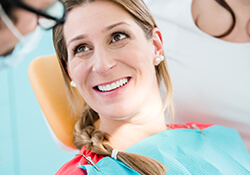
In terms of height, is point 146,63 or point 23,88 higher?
point 146,63

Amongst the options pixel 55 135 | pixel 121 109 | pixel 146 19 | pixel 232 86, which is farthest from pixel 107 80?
pixel 232 86

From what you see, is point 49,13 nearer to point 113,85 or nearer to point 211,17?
point 113,85

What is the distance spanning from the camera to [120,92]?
1.03 metres

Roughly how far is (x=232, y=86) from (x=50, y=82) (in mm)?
850

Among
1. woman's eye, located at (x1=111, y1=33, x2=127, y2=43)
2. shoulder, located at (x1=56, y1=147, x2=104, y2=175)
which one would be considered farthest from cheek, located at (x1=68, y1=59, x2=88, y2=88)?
shoulder, located at (x1=56, y1=147, x2=104, y2=175)

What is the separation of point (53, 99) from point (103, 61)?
0.36m

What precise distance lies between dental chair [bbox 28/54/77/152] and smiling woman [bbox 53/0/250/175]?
0.20 feet

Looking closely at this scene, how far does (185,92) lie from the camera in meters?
1.50

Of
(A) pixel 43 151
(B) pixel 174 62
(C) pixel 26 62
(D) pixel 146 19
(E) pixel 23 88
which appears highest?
(D) pixel 146 19

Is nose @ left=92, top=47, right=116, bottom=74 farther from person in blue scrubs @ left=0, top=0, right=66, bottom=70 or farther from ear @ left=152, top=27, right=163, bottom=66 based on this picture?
person in blue scrubs @ left=0, top=0, right=66, bottom=70

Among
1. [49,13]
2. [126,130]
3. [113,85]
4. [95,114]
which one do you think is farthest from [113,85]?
[49,13]

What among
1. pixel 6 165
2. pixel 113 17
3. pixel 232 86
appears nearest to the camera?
pixel 113 17

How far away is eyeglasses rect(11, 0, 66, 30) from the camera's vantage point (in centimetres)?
36

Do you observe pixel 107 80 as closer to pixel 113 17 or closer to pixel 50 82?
pixel 113 17
